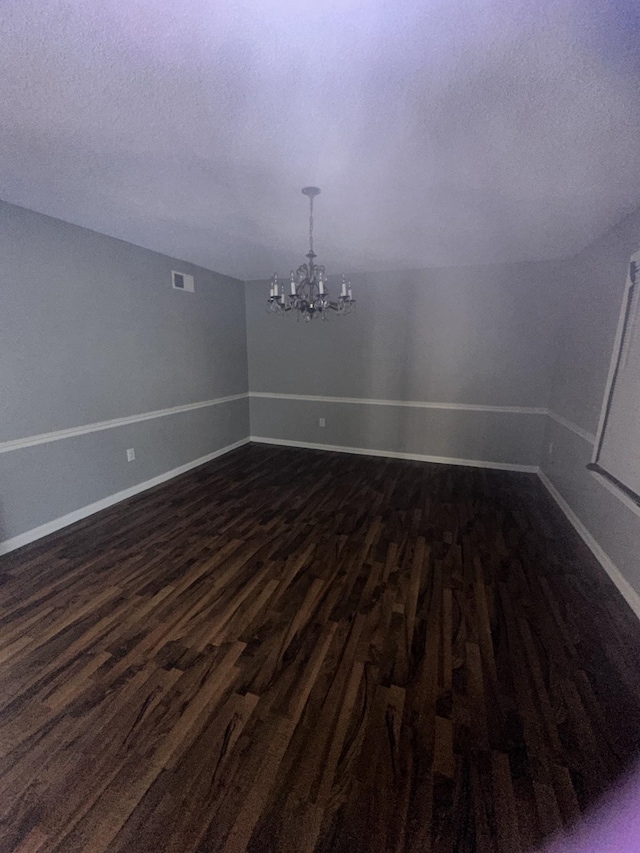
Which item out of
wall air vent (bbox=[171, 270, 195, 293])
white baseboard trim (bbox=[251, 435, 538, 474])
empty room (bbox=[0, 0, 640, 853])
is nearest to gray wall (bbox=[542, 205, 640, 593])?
empty room (bbox=[0, 0, 640, 853])

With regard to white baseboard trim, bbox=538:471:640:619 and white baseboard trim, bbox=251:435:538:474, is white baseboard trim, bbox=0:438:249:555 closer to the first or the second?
white baseboard trim, bbox=251:435:538:474

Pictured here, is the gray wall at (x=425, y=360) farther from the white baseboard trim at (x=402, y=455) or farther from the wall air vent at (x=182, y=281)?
the wall air vent at (x=182, y=281)

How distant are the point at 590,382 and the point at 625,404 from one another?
71 cm

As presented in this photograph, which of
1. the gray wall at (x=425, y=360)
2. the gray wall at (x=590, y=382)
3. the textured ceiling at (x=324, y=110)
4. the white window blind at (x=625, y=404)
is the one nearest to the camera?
the textured ceiling at (x=324, y=110)

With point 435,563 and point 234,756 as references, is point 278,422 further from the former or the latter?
point 234,756

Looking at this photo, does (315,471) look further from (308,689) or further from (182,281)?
(308,689)

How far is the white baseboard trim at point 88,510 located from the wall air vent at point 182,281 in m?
2.06

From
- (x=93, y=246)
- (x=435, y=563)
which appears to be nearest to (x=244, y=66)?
(x=93, y=246)

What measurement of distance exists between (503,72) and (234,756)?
2691 millimetres

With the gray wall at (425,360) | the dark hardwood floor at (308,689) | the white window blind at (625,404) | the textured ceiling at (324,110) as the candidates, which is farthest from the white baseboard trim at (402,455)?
the textured ceiling at (324,110)

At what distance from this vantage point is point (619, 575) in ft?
7.26

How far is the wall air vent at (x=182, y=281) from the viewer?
3.78 metres

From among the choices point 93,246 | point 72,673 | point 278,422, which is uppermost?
point 93,246

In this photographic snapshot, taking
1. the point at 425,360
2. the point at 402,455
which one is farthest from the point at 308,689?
the point at 425,360
